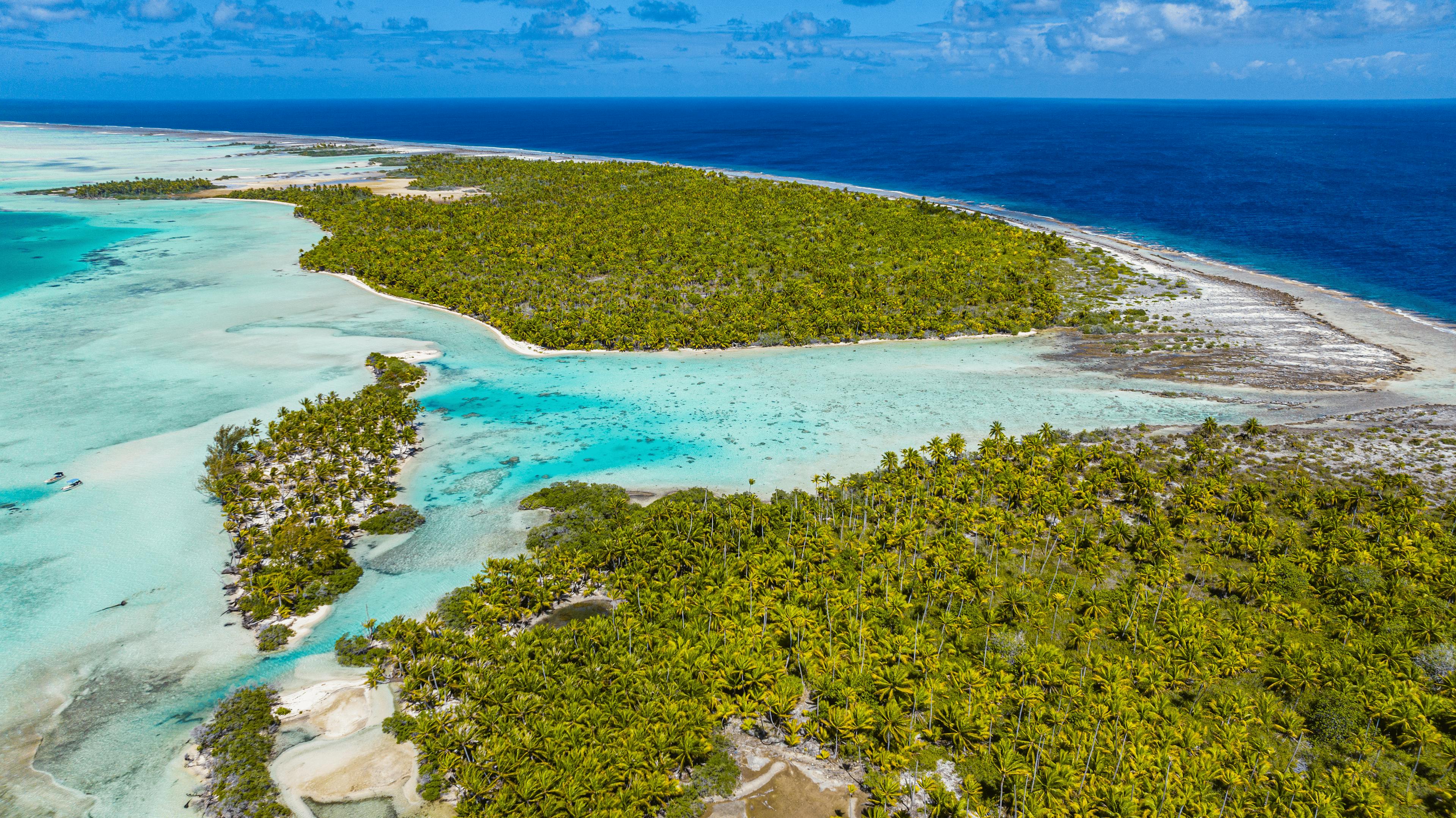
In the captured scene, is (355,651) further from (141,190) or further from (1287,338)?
(141,190)

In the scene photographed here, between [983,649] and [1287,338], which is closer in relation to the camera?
[983,649]

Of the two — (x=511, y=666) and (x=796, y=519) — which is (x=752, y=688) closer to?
(x=511, y=666)

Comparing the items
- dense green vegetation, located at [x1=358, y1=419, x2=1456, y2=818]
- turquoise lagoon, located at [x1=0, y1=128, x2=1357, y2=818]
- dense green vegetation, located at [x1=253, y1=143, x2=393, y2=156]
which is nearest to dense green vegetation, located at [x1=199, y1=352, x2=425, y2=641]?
turquoise lagoon, located at [x1=0, y1=128, x2=1357, y2=818]

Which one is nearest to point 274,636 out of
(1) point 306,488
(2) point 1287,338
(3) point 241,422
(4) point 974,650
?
(1) point 306,488

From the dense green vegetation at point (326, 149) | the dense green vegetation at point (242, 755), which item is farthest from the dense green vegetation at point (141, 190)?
the dense green vegetation at point (242, 755)

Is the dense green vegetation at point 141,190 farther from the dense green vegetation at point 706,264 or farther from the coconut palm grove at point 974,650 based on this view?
the coconut palm grove at point 974,650

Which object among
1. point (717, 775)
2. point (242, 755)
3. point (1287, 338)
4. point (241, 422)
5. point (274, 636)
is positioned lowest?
point (717, 775)
